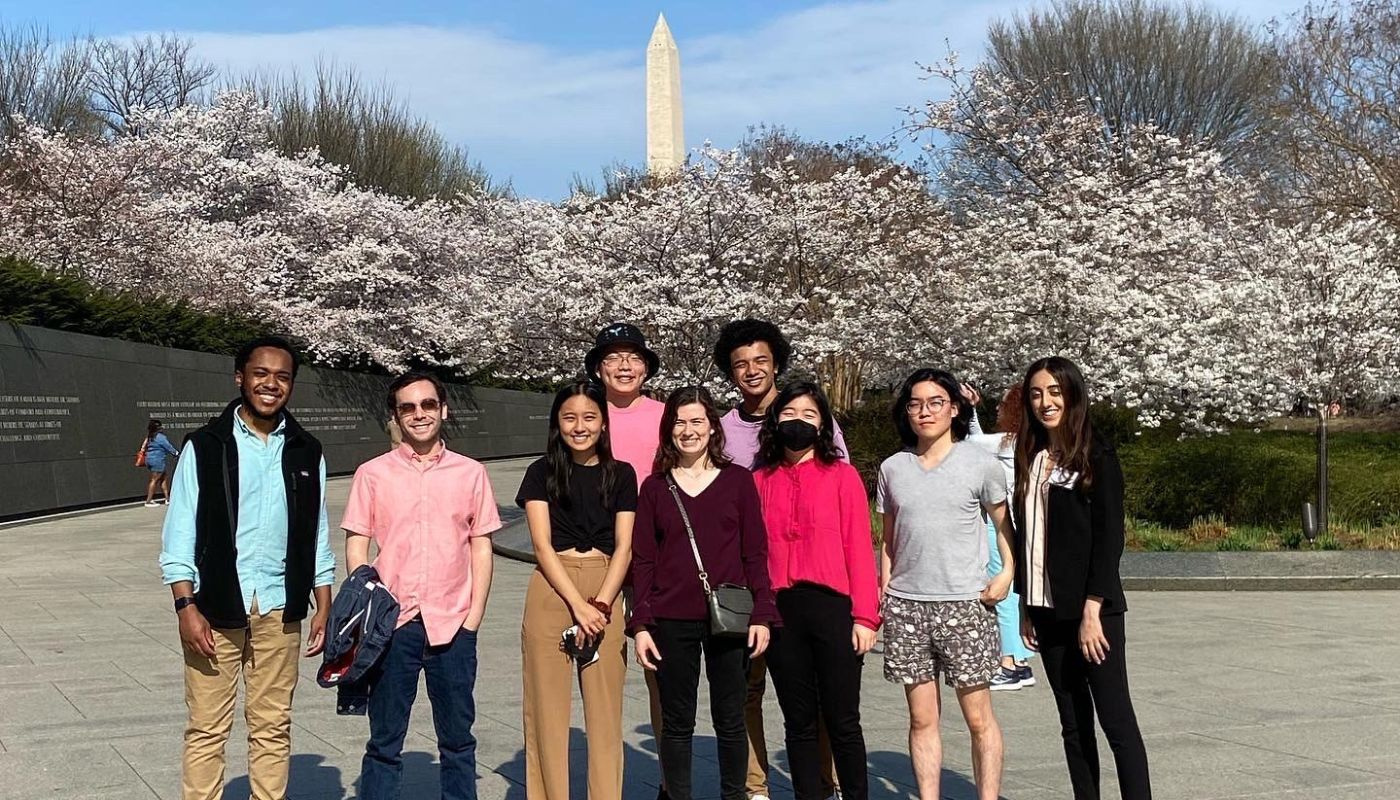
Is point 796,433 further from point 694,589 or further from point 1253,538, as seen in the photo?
point 1253,538

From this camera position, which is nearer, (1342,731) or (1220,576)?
(1342,731)

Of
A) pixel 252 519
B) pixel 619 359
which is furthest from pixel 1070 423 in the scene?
pixel 252 519

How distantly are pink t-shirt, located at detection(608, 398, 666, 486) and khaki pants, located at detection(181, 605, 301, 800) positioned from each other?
133 centimetres

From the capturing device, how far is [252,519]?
474 centimetres

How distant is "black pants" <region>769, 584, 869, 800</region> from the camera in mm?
4883

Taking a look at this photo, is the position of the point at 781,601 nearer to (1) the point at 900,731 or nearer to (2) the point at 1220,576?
(1) the point at 900,731

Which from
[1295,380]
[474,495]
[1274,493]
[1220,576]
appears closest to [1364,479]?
[1274,493]

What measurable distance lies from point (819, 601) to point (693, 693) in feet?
1.79

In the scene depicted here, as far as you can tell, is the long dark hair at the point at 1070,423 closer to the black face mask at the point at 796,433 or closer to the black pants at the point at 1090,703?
the black pants at the point at 1090,703

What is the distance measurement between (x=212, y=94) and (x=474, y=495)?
4152 cm

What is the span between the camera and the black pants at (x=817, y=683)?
4.88 metres

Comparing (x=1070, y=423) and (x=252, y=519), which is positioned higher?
(x=1070, y=423)

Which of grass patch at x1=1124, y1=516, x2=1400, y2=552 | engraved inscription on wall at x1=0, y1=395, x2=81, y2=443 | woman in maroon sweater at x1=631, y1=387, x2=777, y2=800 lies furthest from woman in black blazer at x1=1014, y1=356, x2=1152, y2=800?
engraved inscription on wall at x1=0, y1=395, x2=81, y2=443

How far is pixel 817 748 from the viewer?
4969 millimetres
